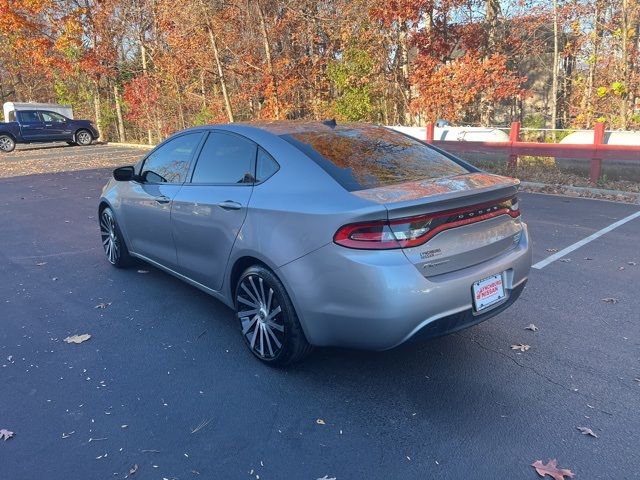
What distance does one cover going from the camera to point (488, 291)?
2934 millimetres

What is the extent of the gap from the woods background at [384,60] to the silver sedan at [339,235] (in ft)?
34.1

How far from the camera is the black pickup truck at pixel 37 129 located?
22359 millimetres

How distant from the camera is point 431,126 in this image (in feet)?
39.8

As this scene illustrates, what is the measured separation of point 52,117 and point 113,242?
21.3 metres

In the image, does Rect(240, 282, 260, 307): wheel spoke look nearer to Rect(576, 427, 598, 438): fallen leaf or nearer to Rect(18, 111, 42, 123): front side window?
Rect(576, 427, 598, 438): fallen leaf

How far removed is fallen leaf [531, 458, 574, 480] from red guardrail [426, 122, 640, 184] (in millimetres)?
8205

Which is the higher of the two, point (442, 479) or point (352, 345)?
point (352, 345)

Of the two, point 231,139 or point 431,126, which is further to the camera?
point 431,126

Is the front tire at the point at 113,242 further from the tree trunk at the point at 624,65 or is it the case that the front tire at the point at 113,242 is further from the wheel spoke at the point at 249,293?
the tree trunk at the point at 624,65

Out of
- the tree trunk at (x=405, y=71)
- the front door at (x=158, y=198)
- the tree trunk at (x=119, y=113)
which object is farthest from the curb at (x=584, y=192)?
the tree trunk at (x=119, y=113)

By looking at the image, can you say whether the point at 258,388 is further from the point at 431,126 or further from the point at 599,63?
the point at 599,63

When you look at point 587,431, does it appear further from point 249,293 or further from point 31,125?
point 31,125

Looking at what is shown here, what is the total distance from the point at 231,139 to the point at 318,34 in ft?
44.4

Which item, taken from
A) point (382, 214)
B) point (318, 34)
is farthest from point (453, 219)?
point (318, 34)
